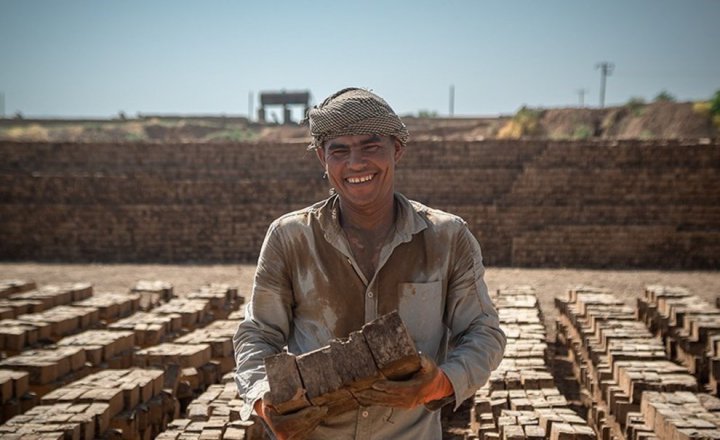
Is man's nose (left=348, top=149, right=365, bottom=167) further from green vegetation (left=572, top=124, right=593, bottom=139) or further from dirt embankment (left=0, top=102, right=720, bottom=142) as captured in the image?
green vegetation (left=572, top=124, right=593, bottom=139)

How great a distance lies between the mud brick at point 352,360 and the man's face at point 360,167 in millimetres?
492

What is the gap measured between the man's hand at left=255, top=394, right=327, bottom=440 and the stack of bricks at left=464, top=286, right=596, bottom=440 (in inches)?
98.0

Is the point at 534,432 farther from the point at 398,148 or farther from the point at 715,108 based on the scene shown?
the point at 715,108

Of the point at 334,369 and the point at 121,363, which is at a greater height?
the point at 334,369

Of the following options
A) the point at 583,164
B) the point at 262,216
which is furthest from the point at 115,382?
the point at 583,164

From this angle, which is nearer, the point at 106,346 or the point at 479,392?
the point at 479,392

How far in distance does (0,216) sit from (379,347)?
17.4 m

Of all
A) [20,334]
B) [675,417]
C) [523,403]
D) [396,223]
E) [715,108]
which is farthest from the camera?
[715,108]

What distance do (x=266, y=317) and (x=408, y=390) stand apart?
1.84 feet

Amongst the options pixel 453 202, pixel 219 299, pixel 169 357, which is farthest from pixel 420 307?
pixel 453 202

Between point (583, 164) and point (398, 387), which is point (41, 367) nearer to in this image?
point (398, 387)

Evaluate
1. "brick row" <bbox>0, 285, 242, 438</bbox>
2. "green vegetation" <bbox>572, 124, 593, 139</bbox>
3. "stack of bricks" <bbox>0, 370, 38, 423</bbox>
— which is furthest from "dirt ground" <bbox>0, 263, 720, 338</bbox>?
"green vegetation" <bbox>572, 124, 593, 139</bbox>

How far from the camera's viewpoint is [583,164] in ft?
57.2

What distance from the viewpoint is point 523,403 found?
517 cm
